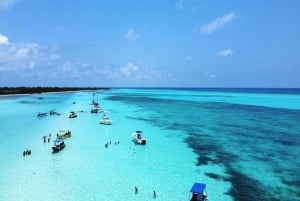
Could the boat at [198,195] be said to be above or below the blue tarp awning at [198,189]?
below

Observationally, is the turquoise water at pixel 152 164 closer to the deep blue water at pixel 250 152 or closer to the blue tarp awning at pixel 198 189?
the deep blue water at pixel 250 152

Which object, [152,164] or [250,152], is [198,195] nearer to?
[152,164]

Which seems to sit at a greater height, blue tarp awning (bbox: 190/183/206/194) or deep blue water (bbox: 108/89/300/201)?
blue tarp awning (bbox: 190/183/206/194)

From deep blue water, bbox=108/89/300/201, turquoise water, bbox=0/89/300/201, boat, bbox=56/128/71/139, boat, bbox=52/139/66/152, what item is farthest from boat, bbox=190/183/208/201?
boat, bbox=56/128/71/139

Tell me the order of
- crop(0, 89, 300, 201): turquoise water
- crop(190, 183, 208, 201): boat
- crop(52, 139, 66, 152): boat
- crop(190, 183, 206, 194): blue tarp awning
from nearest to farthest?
crop(190, 183, 208, 201): boat → crop(190, 183, 206, 194): blue tarp awning → crop(0, 89, 300, 201): turquoise water → crop(52, 139, 66, 152): boat

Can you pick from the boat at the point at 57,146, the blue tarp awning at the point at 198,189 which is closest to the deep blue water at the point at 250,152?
the blue tarp awning at the point at 198,189

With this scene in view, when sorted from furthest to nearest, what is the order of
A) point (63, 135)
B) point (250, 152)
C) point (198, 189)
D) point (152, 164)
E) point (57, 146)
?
1. point (63, 135)
2. point (250, 152)
3. point (57, 146)
4. point (152, 164)
5. point (198, 189)

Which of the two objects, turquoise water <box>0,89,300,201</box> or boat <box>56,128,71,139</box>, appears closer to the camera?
turquoise water <box>0,89,300,201</box>

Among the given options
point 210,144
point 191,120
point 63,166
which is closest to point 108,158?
point 63,166

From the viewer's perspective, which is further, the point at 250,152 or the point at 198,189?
the point at 250,152

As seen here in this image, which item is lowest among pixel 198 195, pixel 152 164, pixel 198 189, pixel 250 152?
pixel 152 164

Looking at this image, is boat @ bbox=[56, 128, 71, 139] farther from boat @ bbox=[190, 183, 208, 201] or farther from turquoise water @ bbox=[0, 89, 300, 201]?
boat @ bbox=[190, 183, 208, 201]

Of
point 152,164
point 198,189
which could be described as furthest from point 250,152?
point 198,189
